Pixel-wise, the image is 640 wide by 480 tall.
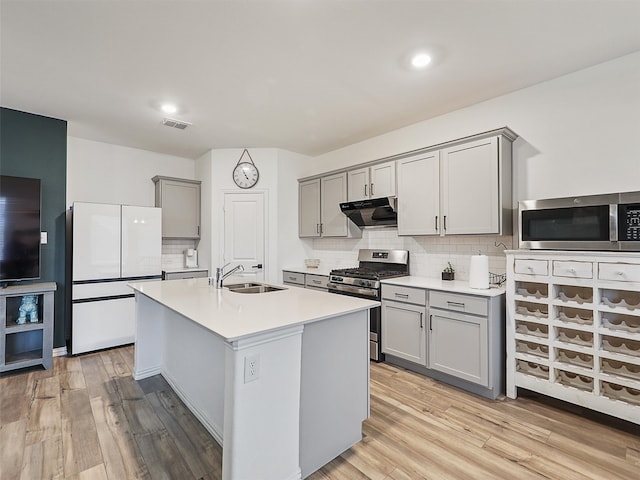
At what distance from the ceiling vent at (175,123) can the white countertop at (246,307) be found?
6.43 ft

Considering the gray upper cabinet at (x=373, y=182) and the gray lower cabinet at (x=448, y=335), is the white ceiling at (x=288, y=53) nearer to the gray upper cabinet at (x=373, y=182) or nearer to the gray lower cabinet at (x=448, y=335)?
the gray upper cabinet at (x=373, y=182)

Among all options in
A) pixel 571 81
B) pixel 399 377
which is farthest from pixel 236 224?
pixel 571 81

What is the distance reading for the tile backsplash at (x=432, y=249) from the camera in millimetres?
3098

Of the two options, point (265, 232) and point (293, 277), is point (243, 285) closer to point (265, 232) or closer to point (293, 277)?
point (293, 277)

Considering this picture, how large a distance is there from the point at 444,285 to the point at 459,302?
281mm

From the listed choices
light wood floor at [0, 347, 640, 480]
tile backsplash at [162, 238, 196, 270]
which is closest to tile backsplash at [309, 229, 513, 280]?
light wood floor at [0, 347, 640, 480]

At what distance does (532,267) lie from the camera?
2.49m

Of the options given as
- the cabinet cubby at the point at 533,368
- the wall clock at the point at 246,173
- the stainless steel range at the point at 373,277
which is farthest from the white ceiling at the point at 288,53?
the cabinet cubby at the point at 533,368

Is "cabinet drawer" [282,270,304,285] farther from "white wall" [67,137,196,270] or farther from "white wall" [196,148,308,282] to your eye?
"white wall" [67,137,196,270]

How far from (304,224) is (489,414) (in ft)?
10.7

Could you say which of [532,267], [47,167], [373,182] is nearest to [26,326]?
[47,167]

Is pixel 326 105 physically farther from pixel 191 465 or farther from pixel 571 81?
pixel 191 465

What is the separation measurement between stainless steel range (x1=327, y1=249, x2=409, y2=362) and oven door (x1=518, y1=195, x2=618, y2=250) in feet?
4.47

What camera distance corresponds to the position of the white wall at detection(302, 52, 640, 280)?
7.95 ft
